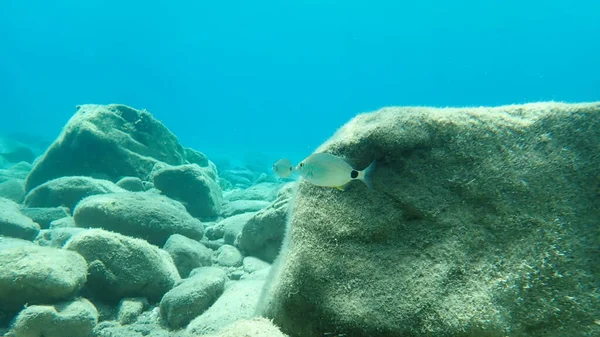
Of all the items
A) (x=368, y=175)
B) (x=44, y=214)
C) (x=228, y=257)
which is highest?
(x=368, y=175)

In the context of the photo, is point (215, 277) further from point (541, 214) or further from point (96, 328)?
point (541, 214)

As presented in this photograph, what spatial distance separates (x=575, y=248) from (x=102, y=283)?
5.17 meters

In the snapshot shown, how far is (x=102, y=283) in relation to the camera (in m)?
4.49

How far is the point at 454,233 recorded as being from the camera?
233cm

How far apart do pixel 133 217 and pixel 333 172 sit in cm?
523

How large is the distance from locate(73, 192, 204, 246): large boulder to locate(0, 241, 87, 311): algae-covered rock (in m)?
2.17

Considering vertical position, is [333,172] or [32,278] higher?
[333,172]

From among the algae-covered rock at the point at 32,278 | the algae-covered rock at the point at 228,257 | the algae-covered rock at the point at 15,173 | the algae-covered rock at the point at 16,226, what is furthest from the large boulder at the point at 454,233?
the algae-covered rock at the point at 15,173

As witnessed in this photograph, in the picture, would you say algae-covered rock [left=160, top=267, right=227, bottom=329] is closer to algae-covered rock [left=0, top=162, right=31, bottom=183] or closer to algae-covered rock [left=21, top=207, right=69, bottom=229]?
algae-covered rock [left=21, top=207, right=69, bottom=229]

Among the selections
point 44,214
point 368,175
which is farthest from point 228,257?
point 368,175

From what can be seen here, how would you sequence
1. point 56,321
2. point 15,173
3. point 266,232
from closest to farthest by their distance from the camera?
point 56,321
point 266,232
point 15,173

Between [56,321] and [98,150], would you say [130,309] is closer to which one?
[56,321]

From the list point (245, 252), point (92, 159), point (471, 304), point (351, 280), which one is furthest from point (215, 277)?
point (92, 159)

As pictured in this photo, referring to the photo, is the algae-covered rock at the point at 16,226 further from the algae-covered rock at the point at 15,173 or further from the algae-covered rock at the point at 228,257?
the algae-covered rock at the point at 15,173
